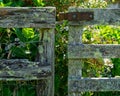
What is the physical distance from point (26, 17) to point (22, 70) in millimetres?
573

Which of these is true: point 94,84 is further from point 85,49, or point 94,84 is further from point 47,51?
point 47,51

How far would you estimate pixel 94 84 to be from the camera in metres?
4.62

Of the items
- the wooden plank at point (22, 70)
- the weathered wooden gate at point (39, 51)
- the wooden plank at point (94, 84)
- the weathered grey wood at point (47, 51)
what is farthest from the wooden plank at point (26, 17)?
the wooden plank at point (94, 84)

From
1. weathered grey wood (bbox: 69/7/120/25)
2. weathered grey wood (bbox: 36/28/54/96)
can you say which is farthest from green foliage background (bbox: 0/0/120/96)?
weathered grey wood (bbox: 69/7/120/25)

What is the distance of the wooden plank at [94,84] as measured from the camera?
4605mm

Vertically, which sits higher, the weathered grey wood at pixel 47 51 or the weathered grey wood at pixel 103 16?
the weathered grey wood at pixel 103 16

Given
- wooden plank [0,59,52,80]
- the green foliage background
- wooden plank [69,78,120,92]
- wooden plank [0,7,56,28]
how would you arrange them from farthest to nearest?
the green foliage background < wooden plank [69,78,120,92] < wooden plank [0,59,52,80] < wooden plank [0,7,56,28]

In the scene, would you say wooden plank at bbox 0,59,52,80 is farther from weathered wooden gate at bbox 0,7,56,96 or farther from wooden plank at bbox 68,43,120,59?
wooden plank at bbox 68,43,120,59

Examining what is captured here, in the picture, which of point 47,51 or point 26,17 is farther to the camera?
point 47,51

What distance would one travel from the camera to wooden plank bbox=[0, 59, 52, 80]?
4457 mm

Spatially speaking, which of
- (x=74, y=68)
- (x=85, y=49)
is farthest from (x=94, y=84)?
(x=85, y=49)

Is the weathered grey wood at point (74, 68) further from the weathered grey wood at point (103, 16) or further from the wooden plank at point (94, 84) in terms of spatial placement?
the weathered grey wood at point (103, 16)

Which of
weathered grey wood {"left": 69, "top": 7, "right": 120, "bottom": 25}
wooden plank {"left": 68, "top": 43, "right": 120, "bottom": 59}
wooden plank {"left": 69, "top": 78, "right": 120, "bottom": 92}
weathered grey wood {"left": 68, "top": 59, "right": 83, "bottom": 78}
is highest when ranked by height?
weathered grey wood {"left": 69, "top": 7, "right": 120, "bottom": 25}

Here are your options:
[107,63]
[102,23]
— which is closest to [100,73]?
[107,63]
